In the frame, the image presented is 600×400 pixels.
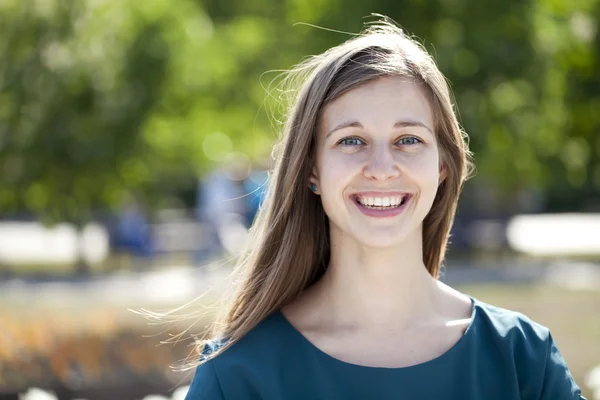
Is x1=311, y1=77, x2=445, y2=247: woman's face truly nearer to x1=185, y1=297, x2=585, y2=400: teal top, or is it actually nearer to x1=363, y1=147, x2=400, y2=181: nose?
x1=363, y1=147, x2=400, y2=181: nose

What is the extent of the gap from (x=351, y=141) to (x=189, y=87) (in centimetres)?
1443

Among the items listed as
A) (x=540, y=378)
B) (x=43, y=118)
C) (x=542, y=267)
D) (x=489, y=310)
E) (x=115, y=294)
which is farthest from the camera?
(x=542, y=267)

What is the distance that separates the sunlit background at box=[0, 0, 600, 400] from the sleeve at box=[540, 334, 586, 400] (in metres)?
8.63

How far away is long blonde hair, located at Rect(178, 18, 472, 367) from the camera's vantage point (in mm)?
2568

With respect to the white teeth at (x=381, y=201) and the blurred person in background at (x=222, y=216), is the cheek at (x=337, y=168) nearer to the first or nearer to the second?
the white teeth at (x=381, y=201)

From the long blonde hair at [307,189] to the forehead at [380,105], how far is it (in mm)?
20

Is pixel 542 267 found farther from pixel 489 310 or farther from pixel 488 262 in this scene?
pixel 489 310

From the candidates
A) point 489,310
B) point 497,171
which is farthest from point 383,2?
point 489,310

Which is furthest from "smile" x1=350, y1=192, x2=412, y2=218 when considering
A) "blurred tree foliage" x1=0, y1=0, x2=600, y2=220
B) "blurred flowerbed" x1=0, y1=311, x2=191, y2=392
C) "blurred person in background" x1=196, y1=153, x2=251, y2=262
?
"blurred tree foliage" x1=0, y1=0, x2=600, y2=220

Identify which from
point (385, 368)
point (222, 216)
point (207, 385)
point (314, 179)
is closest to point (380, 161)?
point (314, 179)

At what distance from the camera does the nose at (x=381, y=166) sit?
248 cm

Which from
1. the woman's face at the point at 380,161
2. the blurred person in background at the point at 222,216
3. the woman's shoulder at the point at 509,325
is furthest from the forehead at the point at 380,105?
the blurred person in background at the point at 222,216

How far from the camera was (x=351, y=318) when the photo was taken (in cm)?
261

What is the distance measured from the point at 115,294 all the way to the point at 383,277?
35.0 feet
